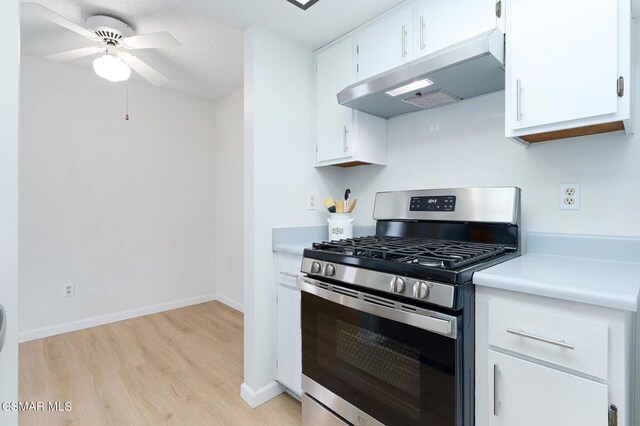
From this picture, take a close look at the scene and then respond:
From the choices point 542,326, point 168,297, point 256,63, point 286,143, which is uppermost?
point 256,63

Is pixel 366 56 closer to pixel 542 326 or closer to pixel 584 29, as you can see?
pixel 584 29

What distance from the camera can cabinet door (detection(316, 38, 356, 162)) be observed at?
197 centimetres

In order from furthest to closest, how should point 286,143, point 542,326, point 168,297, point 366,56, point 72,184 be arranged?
1. point 168,297
2. point 72,184
3. point 286,143
4. point 366,56
5. point 542,326

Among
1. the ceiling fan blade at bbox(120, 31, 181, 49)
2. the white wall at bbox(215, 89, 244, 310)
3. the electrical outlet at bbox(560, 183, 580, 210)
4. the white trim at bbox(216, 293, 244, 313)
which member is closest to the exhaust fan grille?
the electrical outlet at bbox(560, 183, 580, 210)

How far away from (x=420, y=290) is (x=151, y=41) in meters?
2.28

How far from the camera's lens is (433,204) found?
1.76m

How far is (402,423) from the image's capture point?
45.1 inches

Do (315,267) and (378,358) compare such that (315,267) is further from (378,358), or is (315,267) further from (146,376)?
(146,376)

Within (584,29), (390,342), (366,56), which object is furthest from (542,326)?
(366,56)

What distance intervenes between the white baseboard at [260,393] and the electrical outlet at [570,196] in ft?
5.96

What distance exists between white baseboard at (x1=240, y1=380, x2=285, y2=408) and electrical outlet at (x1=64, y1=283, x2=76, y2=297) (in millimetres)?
2082

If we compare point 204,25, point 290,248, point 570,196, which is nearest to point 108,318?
point 290,248

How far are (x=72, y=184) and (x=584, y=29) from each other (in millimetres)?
3704

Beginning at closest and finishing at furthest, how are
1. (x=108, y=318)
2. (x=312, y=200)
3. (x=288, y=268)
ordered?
(x=288, y=268), (x=312, y=200), (x=108, y=318)
